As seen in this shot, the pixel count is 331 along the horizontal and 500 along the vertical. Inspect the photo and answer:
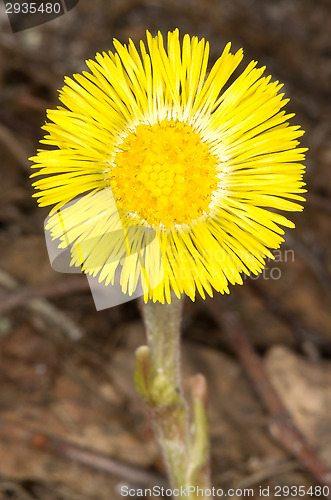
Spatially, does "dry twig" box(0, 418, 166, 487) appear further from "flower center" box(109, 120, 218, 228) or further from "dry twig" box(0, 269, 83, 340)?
"flower center" box(109, 120, 218, 228)

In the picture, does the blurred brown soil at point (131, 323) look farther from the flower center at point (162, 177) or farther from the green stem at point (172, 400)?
the flower center at point (162, 177)

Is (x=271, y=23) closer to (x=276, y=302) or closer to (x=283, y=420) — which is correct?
(x=276, y=302)

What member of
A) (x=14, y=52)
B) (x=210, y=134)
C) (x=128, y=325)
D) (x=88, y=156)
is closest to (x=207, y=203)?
(x=210, y=134)

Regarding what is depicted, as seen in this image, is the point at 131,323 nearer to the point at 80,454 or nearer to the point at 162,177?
the point at 80,454

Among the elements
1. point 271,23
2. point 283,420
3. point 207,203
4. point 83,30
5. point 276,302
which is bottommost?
point 283,420

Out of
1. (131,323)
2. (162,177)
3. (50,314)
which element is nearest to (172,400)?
(162,177)

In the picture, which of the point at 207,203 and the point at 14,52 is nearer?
the point at 207,203
